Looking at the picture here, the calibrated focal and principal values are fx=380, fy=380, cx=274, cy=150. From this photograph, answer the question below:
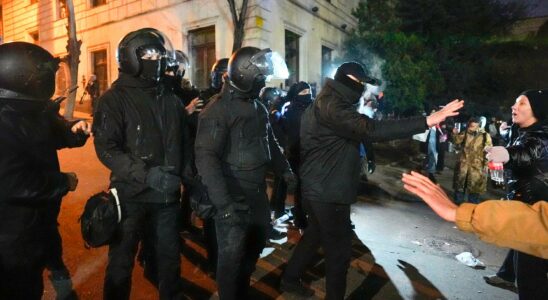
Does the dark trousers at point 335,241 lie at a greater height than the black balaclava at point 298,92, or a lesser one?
lesser

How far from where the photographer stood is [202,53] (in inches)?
614

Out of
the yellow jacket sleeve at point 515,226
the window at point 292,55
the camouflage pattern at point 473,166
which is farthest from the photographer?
the window at point 292,55

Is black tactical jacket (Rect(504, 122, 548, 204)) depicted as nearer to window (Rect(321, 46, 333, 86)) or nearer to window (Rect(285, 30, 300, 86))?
window (Rect(285, 30, 300, 86))

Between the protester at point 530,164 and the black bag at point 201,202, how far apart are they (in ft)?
7.07

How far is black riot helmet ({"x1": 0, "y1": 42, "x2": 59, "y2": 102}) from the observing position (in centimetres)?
226

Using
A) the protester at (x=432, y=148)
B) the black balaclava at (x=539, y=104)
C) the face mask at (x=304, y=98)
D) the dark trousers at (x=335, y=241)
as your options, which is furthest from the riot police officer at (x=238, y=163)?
the protester at (x=432, y=148)

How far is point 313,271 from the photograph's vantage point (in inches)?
159

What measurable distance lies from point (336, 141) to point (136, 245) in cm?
172

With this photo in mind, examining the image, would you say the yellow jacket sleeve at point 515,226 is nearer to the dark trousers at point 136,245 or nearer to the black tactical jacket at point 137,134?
the black tactical jacket at point 137,134

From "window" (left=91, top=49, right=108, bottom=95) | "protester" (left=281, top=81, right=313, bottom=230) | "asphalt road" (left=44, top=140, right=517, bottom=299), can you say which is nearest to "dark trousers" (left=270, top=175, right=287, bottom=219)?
→ "protester" (left=281, top=81, right=313, bottom=230)

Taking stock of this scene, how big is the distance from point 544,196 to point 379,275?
1.76 metres

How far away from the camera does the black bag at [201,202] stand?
107 inches

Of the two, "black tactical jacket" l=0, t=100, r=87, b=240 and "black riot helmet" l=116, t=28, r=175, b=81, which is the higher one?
"black riot helmet" l=116, t=28, r=175, b=81

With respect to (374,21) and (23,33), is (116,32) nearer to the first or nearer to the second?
(23,33)
